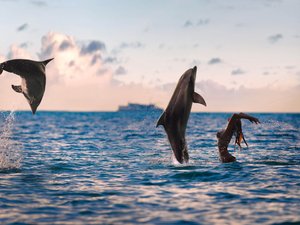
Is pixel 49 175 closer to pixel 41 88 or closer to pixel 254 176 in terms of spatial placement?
pixel 41 88

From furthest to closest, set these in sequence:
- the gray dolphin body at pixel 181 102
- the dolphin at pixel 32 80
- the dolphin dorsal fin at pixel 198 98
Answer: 1. the dolphin at pixel 32 80
2. the gray dolphin body at pixel 181 102
3. the dolphin dorsal fin at pixel 198 98

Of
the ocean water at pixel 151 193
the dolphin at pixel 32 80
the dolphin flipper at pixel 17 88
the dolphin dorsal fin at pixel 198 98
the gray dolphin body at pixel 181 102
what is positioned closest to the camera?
the ocean water at pixel 151 193

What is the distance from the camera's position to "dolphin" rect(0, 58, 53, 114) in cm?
1652

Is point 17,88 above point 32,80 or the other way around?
the other way around

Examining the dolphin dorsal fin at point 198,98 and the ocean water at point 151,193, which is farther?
the dolphin dorsal fin at point 198,98

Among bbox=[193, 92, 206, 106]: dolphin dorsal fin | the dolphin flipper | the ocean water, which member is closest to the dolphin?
the dolphin flipper

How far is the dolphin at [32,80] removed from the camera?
16.5m

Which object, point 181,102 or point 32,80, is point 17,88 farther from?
point 181,102

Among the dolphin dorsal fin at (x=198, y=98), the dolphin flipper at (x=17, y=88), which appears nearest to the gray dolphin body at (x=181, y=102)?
the dolphin dorsal fin at (x=198, y=98)

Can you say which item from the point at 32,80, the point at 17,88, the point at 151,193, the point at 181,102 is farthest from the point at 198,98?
the point at 17,88

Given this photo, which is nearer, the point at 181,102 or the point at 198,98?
the point at 198,98

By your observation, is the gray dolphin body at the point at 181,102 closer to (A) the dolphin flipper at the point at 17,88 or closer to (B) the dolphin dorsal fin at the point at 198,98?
(B) the dolphin dorsal fin at the point at 198,98

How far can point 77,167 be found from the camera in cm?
2014

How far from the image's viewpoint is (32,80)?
16656 mm
